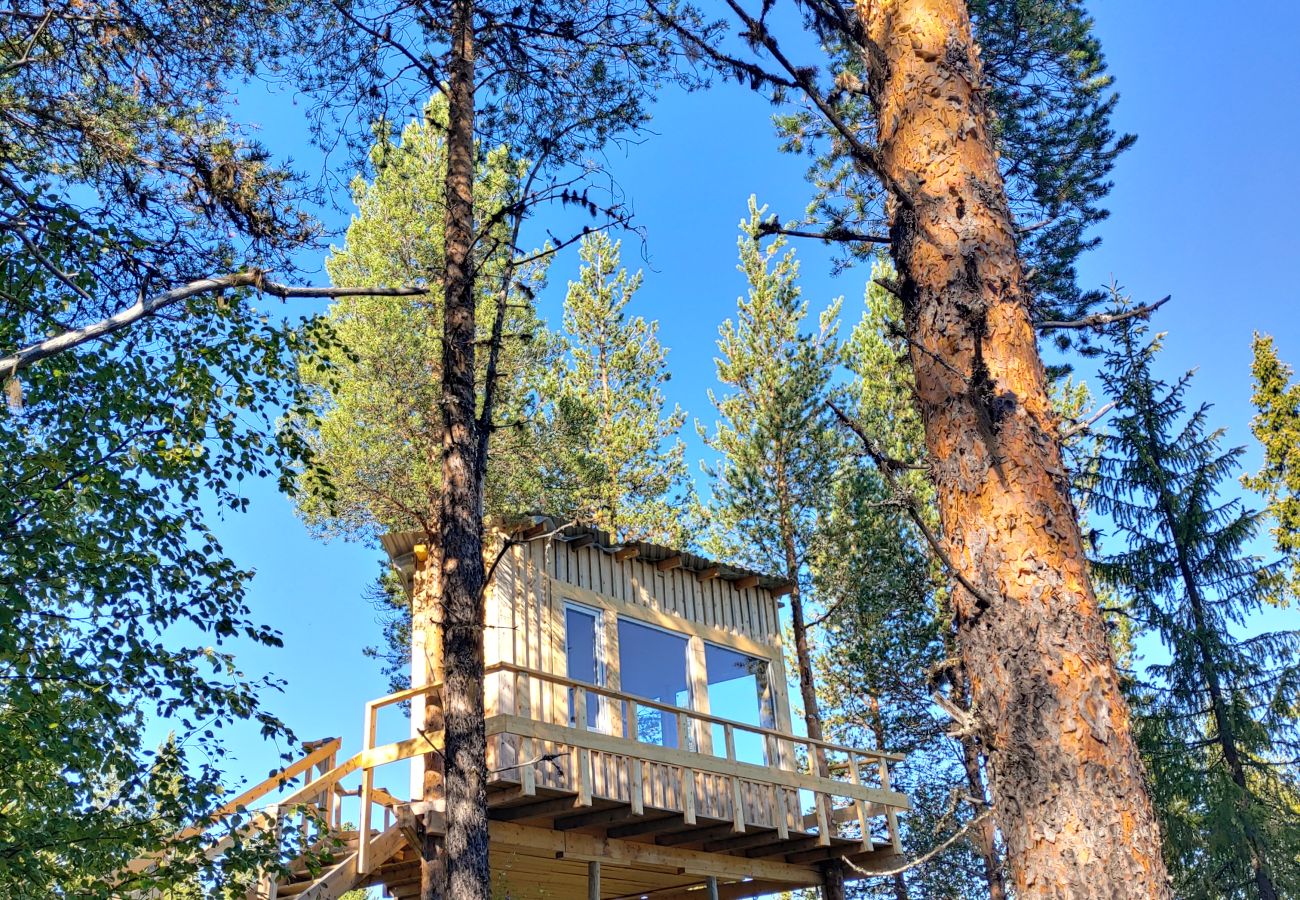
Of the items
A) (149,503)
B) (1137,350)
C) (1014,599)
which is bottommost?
(1014,599)

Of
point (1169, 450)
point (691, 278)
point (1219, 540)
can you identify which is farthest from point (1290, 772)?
point (691, 278)

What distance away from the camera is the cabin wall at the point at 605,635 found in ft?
34.0

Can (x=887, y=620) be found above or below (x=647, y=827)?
above

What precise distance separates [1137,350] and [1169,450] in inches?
58.7

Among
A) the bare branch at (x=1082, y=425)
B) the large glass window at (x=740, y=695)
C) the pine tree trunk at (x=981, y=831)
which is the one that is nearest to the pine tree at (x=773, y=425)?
the pine tree trunk at (x=981, y=831)

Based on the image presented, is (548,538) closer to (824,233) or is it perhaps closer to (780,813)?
(780,813)

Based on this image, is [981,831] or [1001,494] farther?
[981,831]

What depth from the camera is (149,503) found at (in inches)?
299

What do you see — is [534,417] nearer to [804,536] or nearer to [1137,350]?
[804,536]

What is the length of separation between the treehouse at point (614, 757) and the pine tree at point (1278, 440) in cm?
1165

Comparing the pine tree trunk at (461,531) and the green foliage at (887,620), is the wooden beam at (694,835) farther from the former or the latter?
the green foliage at (887,620)

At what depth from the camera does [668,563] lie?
Answer: 12.7 metres

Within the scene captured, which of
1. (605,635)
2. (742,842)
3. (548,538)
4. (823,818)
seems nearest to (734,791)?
(742,842)

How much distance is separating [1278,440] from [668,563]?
47.1 ft
